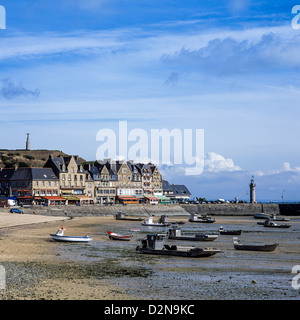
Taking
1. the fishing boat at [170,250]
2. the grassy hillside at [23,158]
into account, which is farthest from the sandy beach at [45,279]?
the grassy hillside at [23,158]

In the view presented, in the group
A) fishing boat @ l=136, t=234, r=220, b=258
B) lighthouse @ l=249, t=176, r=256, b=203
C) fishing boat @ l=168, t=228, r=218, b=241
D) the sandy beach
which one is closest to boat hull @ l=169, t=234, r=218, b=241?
fishing boat @ l=168, t=228, r=218, b=241

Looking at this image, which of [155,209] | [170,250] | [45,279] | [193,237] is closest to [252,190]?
[155,209]

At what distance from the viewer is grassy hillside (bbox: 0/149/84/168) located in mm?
158938

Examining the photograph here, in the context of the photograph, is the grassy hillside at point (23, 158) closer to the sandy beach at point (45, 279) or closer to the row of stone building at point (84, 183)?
the row of stone building at point (84, 183)

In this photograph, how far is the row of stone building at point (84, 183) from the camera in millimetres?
114938

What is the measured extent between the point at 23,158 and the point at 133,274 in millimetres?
146005

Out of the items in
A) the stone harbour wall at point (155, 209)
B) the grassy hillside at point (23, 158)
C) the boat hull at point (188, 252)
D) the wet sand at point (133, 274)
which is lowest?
the wet sand at point (133, 274)

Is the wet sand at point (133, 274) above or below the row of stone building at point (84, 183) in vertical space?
below

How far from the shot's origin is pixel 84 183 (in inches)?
4998

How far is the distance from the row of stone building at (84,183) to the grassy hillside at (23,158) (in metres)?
33.1

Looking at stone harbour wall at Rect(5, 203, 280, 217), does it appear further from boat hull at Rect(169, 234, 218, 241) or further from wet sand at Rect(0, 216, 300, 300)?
wet sand at Rect(0, 216, 300, 300)
